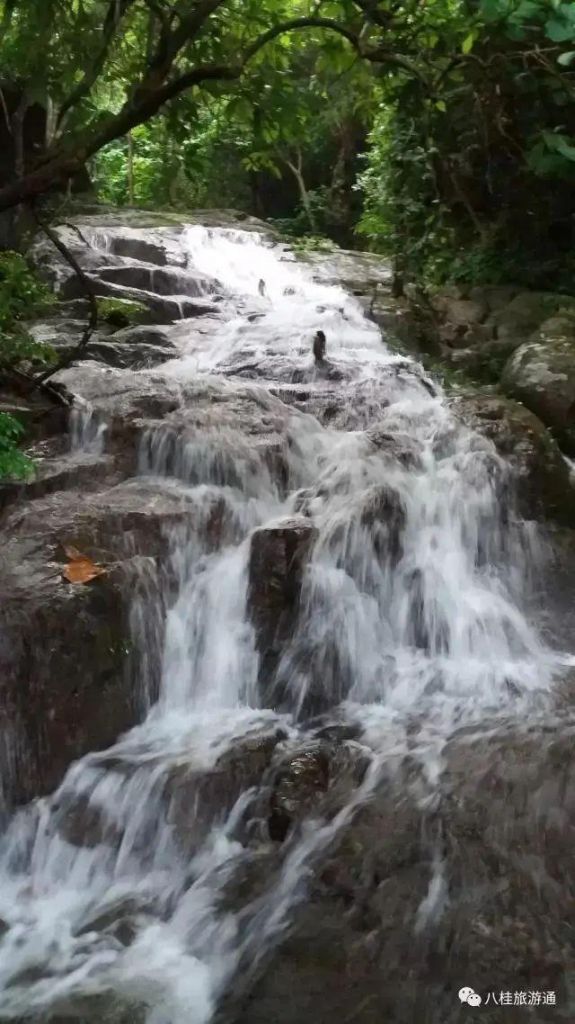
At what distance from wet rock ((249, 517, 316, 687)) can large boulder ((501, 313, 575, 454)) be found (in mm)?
2847

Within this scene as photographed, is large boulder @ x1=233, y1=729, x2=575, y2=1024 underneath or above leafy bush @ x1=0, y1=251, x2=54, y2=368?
underneath

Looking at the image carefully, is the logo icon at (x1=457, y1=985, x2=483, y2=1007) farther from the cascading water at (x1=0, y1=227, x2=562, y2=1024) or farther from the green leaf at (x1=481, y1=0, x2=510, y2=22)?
the green leaf at (x1=481, y1=0, x2=510, y2=22)

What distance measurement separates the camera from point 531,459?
20.5ft

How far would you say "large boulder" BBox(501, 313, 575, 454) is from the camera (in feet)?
22.5

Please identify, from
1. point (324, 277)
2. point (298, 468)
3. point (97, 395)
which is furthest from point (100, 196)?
point (298, 468)

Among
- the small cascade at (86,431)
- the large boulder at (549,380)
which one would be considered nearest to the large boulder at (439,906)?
the large boulder at (549,380)

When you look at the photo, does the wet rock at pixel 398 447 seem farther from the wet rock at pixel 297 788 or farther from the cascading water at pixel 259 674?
the wet rock at pixel 297 788

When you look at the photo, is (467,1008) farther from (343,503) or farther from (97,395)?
(97,395)

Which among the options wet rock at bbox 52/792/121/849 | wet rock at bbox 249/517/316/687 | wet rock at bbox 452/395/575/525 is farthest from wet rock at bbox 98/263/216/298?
wet rock at bbox 52/792/121/849

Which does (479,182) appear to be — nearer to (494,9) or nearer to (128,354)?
(128,354)

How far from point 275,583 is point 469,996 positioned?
8.93ft

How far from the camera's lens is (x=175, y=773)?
13.2ft

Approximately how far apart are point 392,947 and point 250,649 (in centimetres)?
217

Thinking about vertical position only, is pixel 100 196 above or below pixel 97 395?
above
